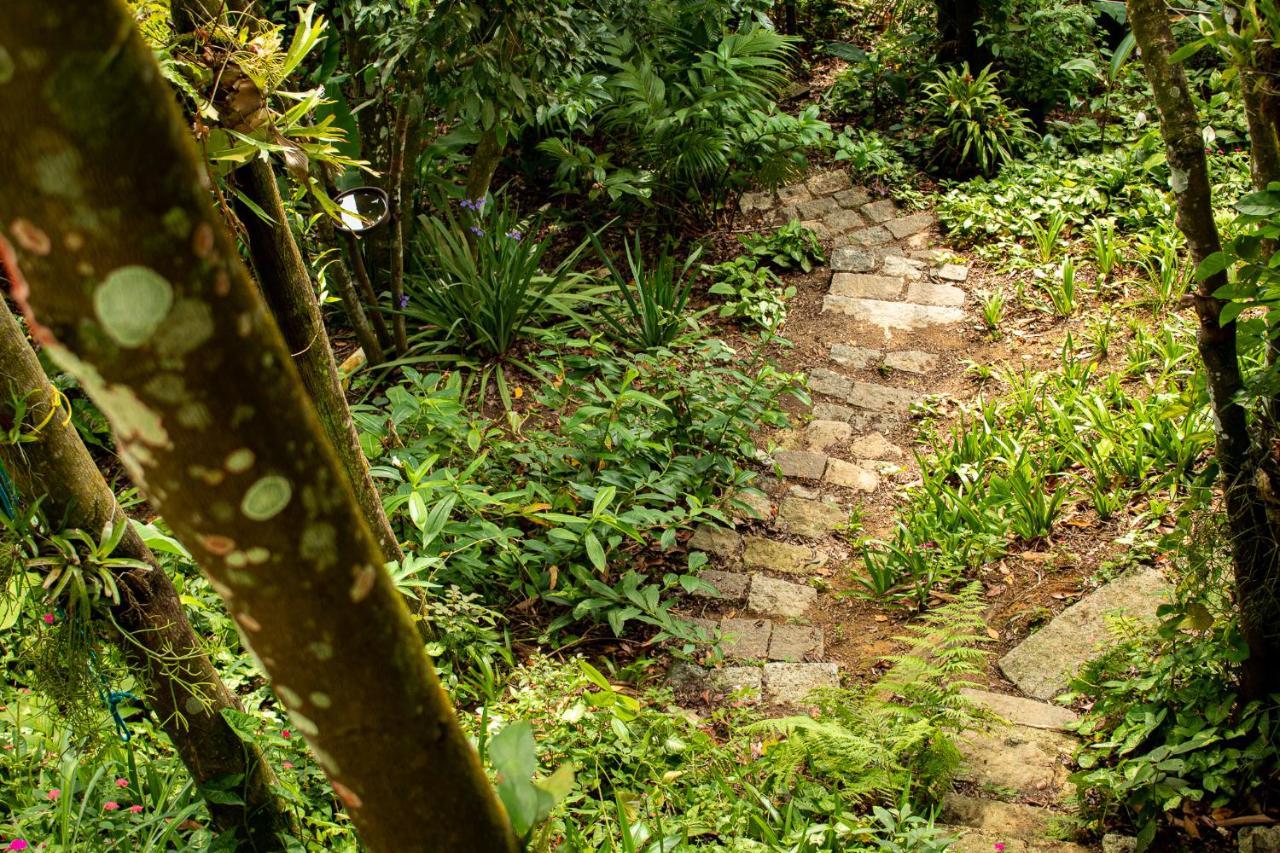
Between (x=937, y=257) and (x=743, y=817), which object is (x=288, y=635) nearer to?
(x=743, y=817)

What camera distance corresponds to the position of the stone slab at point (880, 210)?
5695mm

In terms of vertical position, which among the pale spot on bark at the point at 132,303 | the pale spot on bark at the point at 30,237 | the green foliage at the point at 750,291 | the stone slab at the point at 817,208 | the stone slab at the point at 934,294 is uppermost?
the pale spot on bark at the point at 30,237

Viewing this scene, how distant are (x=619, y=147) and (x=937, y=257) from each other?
6.06 ft

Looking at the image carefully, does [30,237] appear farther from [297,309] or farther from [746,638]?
[746,638]

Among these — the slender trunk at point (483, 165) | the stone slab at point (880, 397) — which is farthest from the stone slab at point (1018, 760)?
the slender trunk at point (483, 165)

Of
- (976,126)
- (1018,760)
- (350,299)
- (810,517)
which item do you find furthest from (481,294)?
(976,126)

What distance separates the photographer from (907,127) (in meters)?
6.18

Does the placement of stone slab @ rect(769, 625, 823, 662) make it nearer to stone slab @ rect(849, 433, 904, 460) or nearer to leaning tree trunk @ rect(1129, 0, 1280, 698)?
stone slab @ rect(849, 433, 904, 460)

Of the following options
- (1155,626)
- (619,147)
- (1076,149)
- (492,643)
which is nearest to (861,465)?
(1155,626)

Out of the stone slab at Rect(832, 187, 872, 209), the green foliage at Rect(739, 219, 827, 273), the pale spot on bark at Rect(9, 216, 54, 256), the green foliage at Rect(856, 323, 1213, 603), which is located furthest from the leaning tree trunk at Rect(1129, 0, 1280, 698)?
the stone slab at Rect(832, 187, 872, 209)

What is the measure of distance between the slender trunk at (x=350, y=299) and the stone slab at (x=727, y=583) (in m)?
1.72

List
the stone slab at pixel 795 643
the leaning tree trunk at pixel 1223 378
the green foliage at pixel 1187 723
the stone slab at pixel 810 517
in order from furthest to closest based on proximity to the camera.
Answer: the stone slab at pixel 810 517, the stone slab at pixel 795 643, the green foliage at pixel 1187 723, the leaning tree trunk at pixel 1223 378

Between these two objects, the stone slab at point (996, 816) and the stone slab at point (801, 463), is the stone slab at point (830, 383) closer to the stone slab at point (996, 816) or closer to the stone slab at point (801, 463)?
the stone slab at point (801, 463)

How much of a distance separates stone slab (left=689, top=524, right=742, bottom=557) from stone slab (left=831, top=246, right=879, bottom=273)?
219cm
